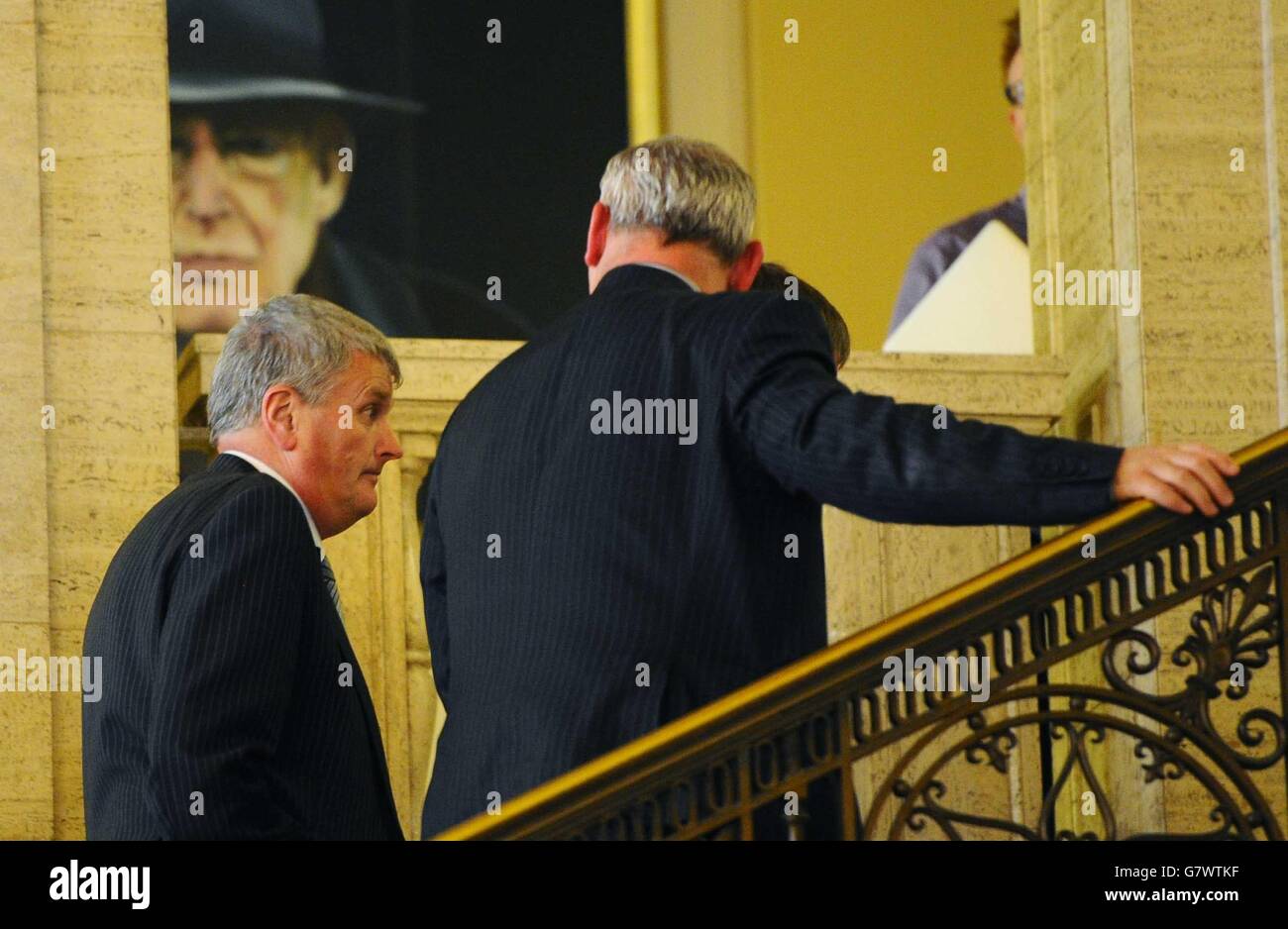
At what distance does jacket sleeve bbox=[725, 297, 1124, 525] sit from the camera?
410 cm

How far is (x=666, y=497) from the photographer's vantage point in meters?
4.41

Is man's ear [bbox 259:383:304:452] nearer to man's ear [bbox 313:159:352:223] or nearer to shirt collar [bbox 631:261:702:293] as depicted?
shirt collar [bbox 631:261:702:293]

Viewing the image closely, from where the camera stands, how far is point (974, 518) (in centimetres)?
414

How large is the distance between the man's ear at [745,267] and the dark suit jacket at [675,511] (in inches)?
10.2

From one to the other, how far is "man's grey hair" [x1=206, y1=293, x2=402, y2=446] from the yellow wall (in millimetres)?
6732

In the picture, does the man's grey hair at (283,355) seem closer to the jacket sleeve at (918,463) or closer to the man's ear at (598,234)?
the man's ear at (598,234)

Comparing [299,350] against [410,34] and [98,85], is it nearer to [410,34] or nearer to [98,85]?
[98,85]

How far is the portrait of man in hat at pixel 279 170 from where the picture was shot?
425 inches

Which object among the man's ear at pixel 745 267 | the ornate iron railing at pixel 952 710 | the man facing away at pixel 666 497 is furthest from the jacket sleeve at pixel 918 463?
the man's ear at pixel 745 267

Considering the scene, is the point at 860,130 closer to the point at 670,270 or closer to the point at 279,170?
the point at 279,170

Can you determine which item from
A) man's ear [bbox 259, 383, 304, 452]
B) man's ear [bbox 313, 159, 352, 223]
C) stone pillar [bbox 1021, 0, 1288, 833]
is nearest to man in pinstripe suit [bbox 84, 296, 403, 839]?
man's ear [bbox 259, 383, 304, 452]

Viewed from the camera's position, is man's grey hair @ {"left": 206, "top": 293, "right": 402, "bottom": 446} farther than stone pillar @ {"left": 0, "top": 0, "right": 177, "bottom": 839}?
No
